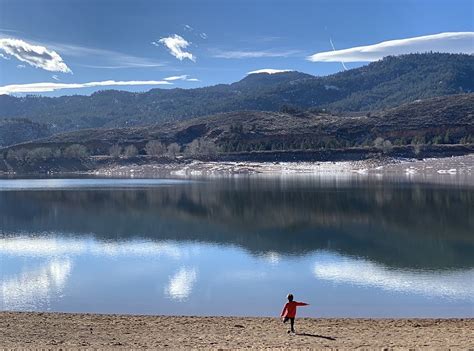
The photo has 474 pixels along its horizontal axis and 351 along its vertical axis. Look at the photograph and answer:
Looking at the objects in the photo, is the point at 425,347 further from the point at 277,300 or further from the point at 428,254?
the point at 428,254

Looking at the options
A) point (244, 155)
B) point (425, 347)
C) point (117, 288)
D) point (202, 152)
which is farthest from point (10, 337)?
point (202, 152)

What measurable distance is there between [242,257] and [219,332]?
15.9 meters

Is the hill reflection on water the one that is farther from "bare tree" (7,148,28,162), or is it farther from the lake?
"bare tree" (7,148,28,162)

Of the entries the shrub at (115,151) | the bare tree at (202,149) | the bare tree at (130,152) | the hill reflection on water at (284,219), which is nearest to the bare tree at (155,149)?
the bare tree at (130,152)

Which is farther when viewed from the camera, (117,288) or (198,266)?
(198,266)

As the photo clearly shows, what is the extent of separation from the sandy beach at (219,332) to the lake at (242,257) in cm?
207

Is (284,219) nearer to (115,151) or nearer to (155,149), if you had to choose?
(155,149)

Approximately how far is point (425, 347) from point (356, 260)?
54.4ft

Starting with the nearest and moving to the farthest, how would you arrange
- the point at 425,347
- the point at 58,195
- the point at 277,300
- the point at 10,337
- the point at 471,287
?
the point at 425,347
the point at 10,337
the point at 277,300
the point at 471,287
the point at 58,195

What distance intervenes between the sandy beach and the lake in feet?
6.80

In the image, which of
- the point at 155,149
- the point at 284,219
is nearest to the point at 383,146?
the point at 155,149

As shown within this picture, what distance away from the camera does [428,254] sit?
33188mm

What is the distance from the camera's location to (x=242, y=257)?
33250mm

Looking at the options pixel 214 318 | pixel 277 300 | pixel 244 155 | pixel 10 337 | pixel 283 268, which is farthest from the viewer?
pixel 244 155
